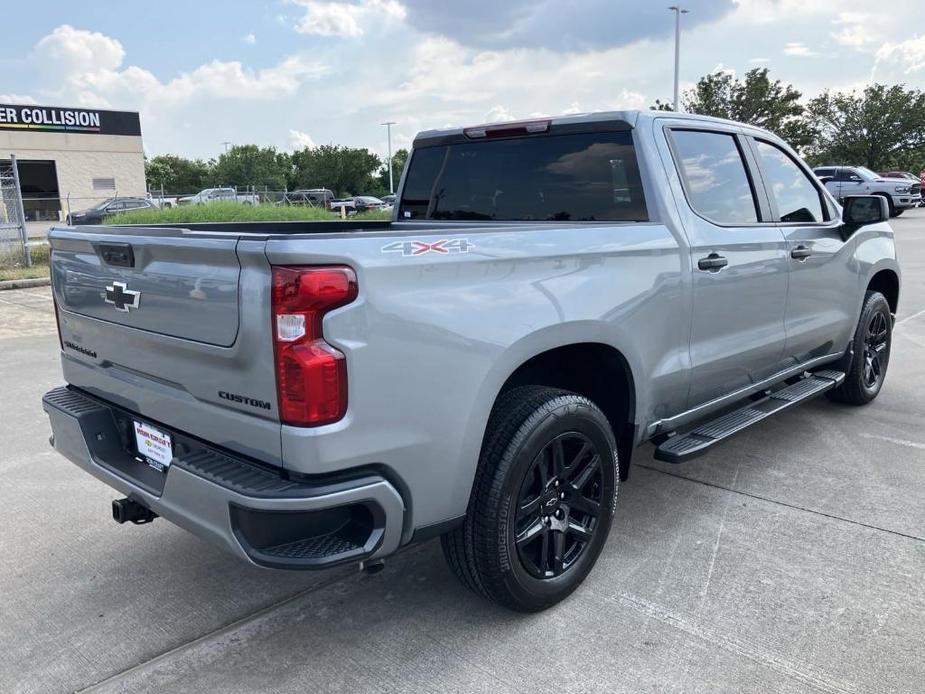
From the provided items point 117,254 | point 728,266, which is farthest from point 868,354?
point 117,254

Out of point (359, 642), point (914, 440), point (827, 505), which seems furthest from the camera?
point (914, 440)

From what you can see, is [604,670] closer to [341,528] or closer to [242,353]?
[341,528]

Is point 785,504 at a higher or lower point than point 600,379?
lower

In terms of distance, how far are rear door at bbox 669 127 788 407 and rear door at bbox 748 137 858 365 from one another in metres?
0.15

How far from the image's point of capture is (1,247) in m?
16.6

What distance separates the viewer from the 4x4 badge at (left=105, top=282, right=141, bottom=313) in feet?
8.72

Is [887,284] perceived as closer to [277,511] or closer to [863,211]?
[863,211]

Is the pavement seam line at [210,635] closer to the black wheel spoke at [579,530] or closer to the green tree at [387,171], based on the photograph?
the black wheel spoke at [579,530]

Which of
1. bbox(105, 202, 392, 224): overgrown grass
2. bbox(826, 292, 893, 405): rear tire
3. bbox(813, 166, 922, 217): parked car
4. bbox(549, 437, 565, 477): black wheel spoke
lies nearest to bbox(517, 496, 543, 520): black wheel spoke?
bbox(549, 437, 565, 477): black wheel spoke

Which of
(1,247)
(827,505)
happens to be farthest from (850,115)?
(827,505)

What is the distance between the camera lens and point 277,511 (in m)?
2.18

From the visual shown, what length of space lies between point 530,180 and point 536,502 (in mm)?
1723

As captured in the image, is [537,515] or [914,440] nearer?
[537,515]

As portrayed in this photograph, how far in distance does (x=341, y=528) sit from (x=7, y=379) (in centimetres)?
565
